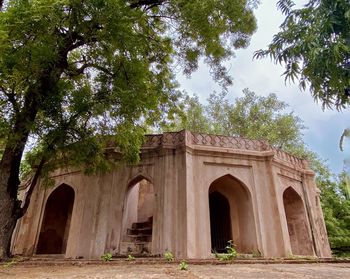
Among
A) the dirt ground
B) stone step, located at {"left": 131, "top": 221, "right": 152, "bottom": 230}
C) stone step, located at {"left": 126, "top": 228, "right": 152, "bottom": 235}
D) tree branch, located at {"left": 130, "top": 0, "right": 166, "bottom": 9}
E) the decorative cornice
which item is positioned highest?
tree branch, located at {"left": 130, "top": 0, "right": 166, "bottom": 9}

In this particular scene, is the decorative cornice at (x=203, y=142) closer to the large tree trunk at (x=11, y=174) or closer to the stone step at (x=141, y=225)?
the stone step at (x=141, y=225)

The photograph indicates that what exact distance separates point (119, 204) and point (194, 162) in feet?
8.80

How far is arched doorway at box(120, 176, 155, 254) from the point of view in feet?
29.8

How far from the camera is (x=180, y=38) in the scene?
→ 1061cm

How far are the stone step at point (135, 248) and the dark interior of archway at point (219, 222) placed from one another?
3182 mm

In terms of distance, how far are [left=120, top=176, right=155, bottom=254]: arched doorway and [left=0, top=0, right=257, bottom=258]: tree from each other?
98.9 inches

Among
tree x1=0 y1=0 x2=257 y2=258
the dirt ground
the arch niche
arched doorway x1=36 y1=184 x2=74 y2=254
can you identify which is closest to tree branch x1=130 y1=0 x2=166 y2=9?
tree x1=0 y1=0 x2=257 y2=258

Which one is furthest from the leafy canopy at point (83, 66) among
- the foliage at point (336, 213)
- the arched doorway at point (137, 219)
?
the foliage at point (336, 213)

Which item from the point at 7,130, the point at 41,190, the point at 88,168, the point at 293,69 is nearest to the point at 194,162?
the point at 88,168

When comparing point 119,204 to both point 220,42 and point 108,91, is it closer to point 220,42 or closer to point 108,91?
point 108,91

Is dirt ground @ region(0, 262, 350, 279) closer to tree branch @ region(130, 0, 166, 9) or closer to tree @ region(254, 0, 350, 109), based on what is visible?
tree @ region(254, 0, 350, 109)

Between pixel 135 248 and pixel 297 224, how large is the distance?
20.2 feet

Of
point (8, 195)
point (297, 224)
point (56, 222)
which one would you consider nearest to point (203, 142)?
point (297, 224)

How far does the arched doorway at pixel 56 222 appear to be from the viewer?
11539mm
